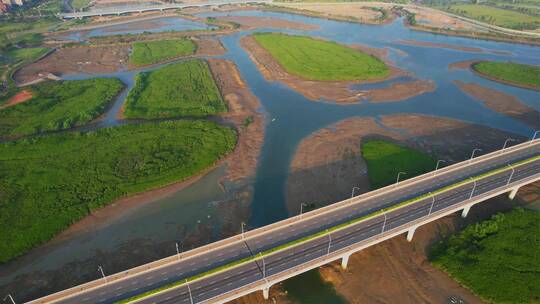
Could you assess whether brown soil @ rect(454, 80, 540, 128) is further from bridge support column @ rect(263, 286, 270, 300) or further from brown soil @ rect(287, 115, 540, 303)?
bridge support column @ rect(263, 286, 270, 300)

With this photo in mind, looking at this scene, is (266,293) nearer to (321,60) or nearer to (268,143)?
(268,143)

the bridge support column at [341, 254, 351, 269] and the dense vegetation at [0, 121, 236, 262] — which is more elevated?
the dense vegetation at [0, 121, 236, 262]

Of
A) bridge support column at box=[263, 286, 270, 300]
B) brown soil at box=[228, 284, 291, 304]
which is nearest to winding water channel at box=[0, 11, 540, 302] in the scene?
brown soil at box=[228, 284, 291, 304]

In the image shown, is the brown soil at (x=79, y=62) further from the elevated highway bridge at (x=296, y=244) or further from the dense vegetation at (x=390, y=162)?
the elevated highway bridge at (x=296, y=244)

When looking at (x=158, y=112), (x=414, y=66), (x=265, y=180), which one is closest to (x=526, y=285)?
(x=265, y=180)

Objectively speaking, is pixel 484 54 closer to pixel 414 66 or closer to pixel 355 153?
pixel 414 66

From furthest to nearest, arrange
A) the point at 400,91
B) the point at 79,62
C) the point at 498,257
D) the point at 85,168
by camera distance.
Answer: the point at 79,62 → the point at 400,91 → the point at 85,168 → the point at 498,257

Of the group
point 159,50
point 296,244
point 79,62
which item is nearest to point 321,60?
point 159,50
